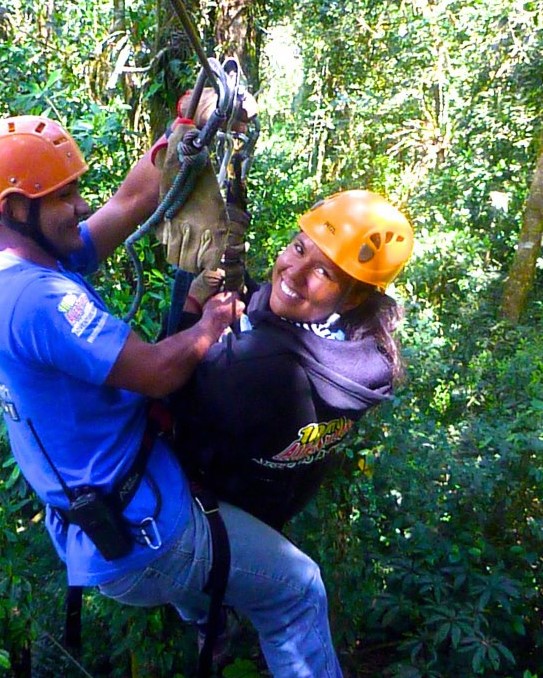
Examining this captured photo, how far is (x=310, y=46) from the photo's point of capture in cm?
916

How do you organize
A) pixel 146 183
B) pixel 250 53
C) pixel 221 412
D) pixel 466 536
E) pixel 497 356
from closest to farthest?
pixel 221 412
pixel 146 183
pixel 250 53
pixel 466 536
pixel 497 356

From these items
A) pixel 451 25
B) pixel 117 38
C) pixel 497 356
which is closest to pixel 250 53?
pixel 117 38

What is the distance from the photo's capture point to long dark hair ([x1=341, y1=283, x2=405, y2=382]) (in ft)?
6.58

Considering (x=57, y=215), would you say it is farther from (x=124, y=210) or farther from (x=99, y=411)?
(x=99, y=411)

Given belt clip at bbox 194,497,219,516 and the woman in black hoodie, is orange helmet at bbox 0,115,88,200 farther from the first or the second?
belt clip at bbox 194,497,219,516

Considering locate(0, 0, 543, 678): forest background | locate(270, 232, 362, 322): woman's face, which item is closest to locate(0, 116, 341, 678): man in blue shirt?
locate(270, 232, 362, 322): woman's face

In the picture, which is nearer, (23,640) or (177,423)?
(177,423)

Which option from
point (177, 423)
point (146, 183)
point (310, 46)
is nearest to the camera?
point (177, 423)

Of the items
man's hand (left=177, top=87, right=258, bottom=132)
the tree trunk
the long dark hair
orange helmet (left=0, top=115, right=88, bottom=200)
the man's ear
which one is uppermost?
man's hand (left=177, top=87, right=258, bottom=132)

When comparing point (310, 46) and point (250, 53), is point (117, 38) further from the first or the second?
point (310, 46)

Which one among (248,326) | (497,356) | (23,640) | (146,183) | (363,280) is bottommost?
(23,640)

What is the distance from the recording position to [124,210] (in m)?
2.12

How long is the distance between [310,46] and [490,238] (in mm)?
3693

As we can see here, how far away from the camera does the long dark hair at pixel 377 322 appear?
2006 mm
